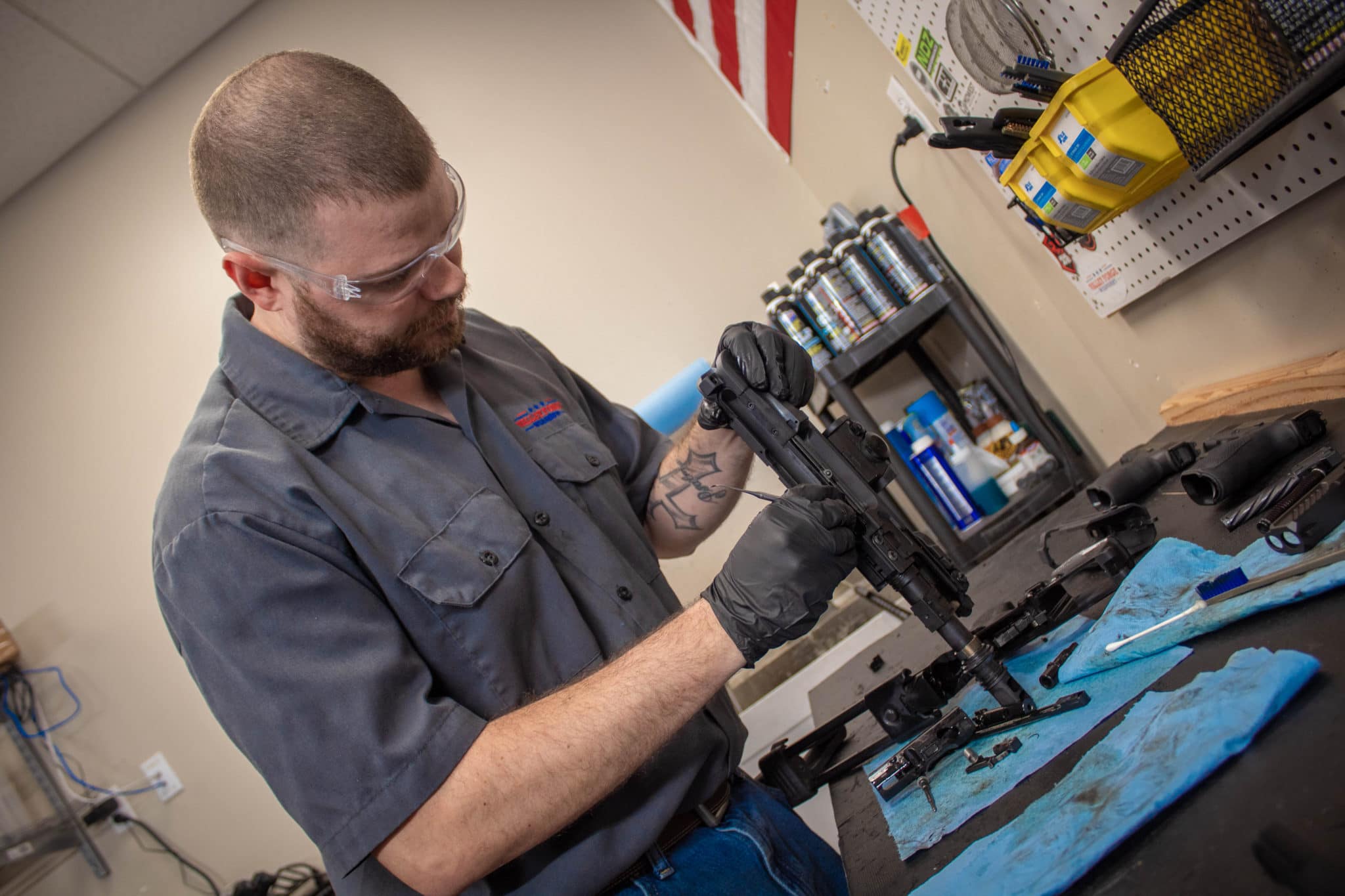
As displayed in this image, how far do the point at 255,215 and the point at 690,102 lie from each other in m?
2.71

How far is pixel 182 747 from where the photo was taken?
3.16m

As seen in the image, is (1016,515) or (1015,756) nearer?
(1015,756)

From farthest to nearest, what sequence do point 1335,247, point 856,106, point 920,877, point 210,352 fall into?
point 210,352
point 856,106
point 1335,247
point 920,877

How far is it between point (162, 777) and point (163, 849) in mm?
290

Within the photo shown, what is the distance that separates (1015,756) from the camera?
106 centimetres

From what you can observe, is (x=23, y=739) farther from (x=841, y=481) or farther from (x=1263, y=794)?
(x=1263, y=794)

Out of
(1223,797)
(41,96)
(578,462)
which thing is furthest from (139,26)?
(1223,797)

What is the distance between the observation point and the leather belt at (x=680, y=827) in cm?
119

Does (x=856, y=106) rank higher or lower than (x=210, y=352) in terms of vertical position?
lower

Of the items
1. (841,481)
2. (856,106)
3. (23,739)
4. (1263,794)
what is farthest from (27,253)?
(1263,794)

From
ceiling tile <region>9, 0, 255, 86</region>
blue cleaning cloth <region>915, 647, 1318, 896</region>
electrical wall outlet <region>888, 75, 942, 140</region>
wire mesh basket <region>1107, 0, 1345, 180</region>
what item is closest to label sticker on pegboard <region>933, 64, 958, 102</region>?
electrical wall outlet <region>888, 75, 942, 140</region>

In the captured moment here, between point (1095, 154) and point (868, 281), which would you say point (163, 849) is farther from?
point (1095, 154)

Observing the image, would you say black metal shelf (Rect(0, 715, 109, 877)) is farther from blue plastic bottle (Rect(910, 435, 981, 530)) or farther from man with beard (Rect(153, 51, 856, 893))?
blue plastic bottle (Rect(910, 435, 981, 530))

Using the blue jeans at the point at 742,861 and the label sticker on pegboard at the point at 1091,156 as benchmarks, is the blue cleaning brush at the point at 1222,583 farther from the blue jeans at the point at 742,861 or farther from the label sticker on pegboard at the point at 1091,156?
the blue jeans at the point at 742,861
